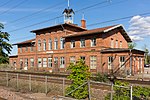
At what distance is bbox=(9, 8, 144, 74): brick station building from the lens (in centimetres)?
3309

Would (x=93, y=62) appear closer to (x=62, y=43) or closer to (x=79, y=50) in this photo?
(x=79, y=50)

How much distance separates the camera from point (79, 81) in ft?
48.0

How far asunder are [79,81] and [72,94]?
1.02m

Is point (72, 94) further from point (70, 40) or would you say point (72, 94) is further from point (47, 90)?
point (70, 40)

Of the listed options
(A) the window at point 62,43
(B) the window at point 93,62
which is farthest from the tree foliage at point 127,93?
(A) the window at point 62,43

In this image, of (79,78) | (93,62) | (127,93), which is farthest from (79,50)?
(127,93)

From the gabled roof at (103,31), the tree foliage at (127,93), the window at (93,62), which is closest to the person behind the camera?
the tree foliage at (127,93)

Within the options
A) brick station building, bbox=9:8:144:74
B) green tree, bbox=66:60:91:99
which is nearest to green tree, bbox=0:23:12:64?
brick station building, bbox=9:8:144:74

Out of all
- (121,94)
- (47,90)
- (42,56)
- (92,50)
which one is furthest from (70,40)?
(121,94)

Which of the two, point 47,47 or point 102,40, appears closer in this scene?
point 102,40

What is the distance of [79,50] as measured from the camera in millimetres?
38812

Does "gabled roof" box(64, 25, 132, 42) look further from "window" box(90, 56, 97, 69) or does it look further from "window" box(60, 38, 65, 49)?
"window" box(90, 56, 97, 69)

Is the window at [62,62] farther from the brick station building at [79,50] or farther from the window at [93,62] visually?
the window at [93,62]

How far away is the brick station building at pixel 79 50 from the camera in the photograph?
33.1 metres
